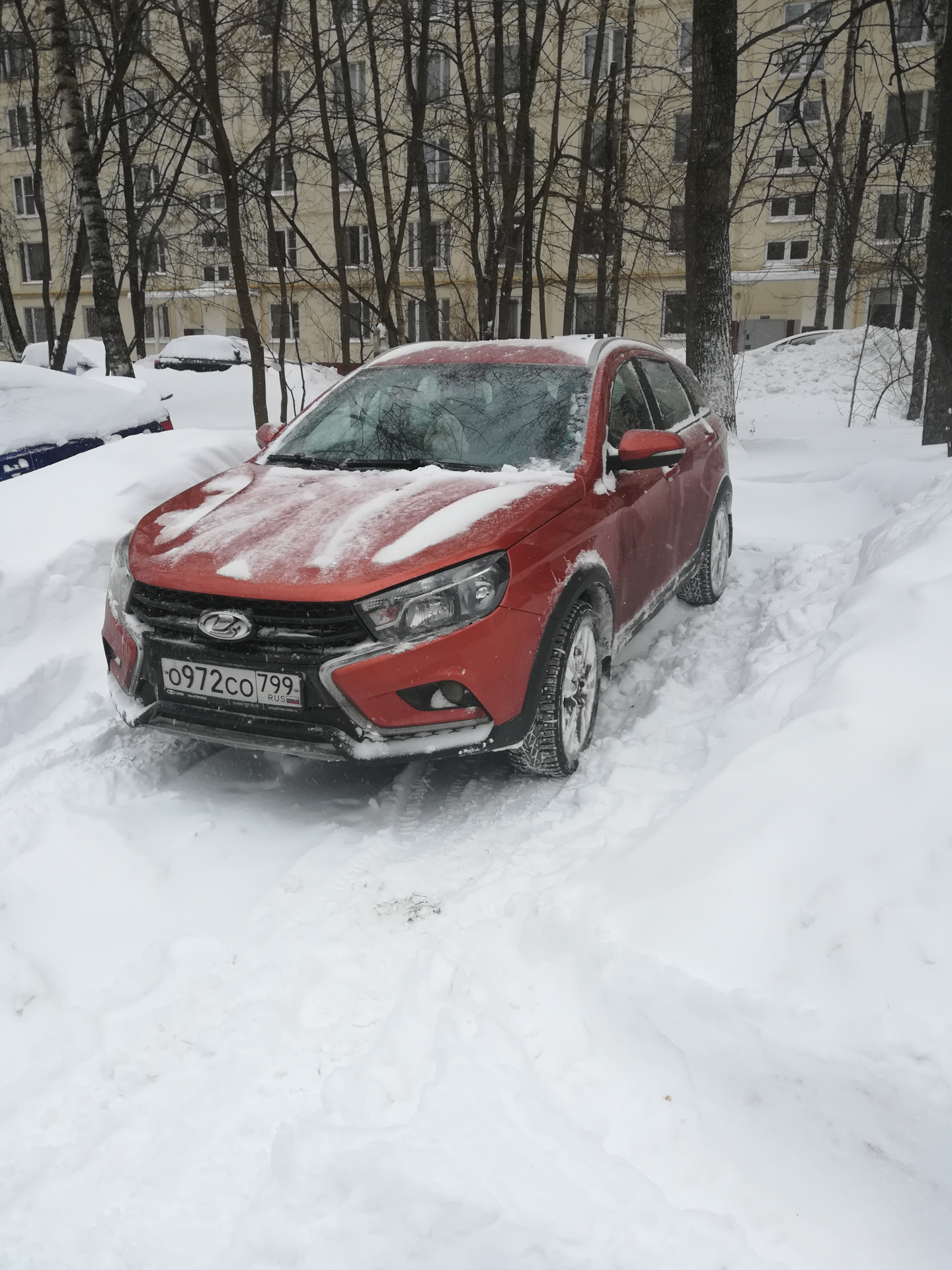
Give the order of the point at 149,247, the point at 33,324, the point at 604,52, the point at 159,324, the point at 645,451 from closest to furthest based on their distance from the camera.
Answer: the point at 645,451 → the point at 149,247 → the point at 604,52 → the point at 159,324 → the point at 33,324

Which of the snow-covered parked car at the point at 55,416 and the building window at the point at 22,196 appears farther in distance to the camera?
the building window at the point at 22,196

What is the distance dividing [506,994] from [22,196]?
44722 mm

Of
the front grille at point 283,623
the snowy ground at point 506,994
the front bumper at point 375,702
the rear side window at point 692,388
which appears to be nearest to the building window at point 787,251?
the rear side window at point 692,388

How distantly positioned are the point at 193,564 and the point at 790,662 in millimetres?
2256

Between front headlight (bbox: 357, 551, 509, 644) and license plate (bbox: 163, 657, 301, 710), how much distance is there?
0.33m

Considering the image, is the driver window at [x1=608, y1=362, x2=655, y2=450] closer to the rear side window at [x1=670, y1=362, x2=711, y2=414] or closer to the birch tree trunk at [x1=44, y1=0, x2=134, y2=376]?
the rear side window at [x1=670, y1=362, x2=711, y2=414]

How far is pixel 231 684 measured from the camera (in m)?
3.19

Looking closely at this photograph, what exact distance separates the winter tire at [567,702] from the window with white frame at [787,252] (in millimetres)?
35391

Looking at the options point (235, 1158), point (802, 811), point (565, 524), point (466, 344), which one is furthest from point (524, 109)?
point (235, 1158)

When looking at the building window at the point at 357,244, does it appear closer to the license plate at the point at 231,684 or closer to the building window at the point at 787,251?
the building window at the point at 787,251

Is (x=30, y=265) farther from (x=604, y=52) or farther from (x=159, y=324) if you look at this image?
(x=604, y=52)

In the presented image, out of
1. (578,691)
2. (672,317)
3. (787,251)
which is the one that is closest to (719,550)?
(578,691)

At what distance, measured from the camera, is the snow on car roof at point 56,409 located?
281 inches

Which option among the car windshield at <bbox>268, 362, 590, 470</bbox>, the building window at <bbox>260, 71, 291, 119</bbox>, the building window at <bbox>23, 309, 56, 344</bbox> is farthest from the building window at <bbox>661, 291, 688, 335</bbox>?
Answer: the car windshield at <bbox>268, 362, 590, 470</bbox>
